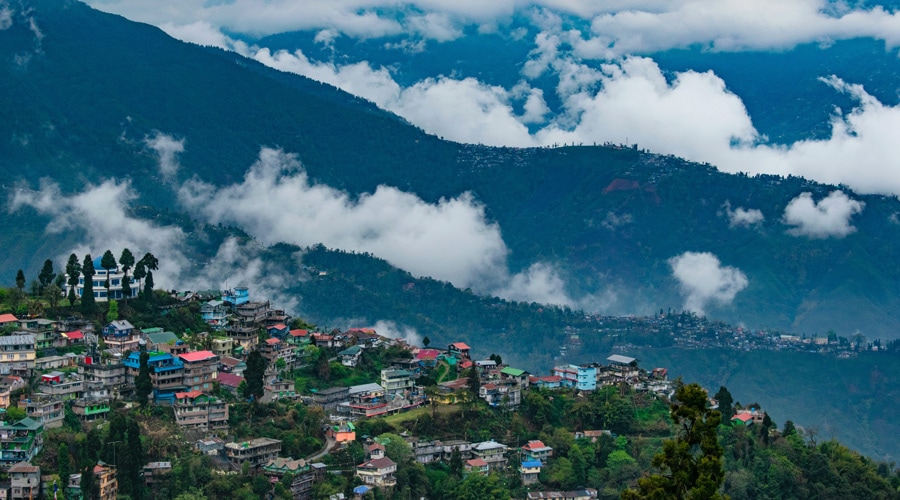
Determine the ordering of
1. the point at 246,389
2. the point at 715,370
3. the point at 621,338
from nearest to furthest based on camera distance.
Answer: the point at 246,389 < the point at 715,370 < the point at 621,338

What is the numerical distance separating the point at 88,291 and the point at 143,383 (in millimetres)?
13543

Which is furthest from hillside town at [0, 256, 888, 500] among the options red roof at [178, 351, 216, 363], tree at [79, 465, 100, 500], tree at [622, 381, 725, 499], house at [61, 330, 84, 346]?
tree at [622, 381, 725, 499]

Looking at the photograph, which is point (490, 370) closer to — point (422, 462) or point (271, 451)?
point (422, 462)

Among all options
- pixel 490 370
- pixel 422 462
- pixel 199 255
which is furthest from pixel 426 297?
pixel 422 462

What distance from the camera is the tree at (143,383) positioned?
76.9 metres

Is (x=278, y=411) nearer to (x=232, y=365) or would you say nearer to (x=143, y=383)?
(x=232, y=365)

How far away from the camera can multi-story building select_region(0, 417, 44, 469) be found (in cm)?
6844

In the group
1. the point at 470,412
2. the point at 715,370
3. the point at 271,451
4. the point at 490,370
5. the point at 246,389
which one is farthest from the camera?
the point at 715,370

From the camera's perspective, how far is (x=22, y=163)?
631 feet

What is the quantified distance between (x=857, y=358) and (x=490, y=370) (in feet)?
283

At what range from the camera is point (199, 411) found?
78.1 meters

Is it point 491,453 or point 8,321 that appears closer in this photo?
point 8,321

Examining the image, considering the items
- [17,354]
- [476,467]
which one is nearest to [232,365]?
[17,354]

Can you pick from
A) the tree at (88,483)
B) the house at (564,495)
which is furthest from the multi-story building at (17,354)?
the house at (564,495)
